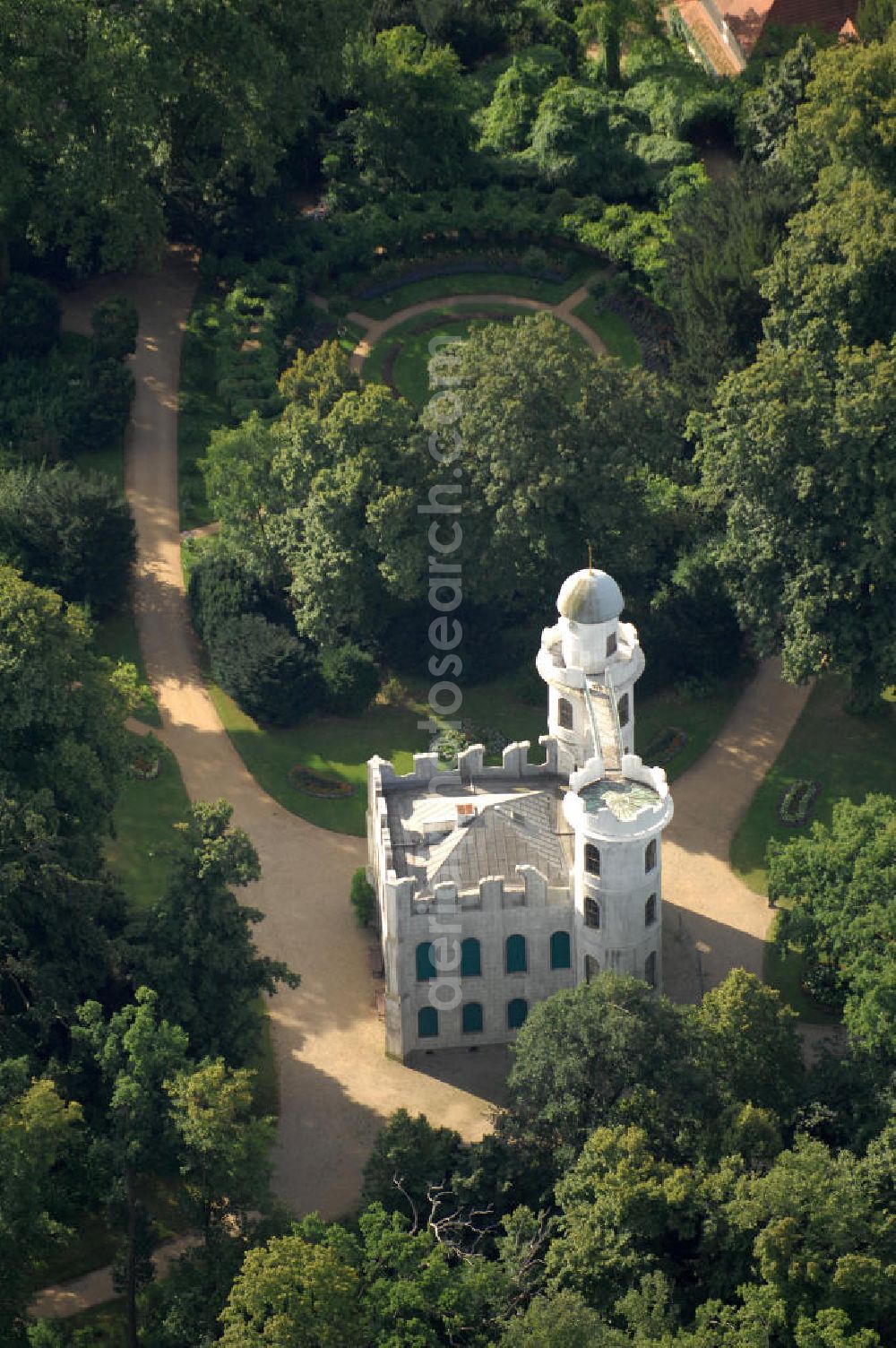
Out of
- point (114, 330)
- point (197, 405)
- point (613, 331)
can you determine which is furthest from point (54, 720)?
point (613, 331)

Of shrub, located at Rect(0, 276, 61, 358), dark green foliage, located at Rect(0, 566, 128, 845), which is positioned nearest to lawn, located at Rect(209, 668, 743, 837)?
dark green foliage, located at Rect(0, 566, 128, 845)

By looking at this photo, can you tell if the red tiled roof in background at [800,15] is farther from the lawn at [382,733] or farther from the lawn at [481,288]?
the lawn at [382,733]

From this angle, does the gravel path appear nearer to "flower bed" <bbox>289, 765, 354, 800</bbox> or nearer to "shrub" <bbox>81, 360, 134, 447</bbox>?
"shrub" <bbox>81, 360, 134, 447</bbox>

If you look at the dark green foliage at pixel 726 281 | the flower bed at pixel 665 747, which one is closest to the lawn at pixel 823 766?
the flower bed at pixel 665 747

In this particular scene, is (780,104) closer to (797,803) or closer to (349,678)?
(349,678)

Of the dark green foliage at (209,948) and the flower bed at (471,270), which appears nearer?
the dark green foliage at (209,948)

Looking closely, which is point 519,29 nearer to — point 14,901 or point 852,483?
point 852,483

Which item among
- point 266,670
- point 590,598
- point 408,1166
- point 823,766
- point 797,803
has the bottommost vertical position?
point 408,1166
